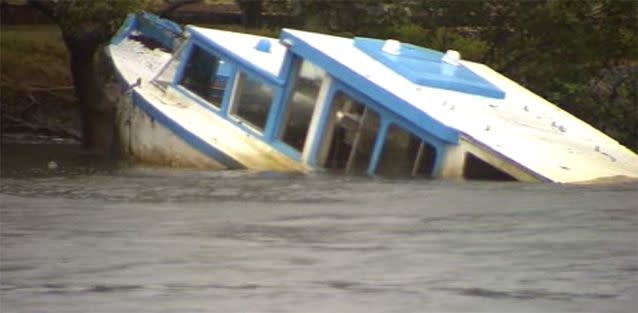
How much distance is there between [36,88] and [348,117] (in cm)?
897

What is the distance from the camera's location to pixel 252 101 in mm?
15117

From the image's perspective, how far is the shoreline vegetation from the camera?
66.6 feet

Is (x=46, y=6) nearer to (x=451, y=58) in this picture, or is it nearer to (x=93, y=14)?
(x=93, y=14)

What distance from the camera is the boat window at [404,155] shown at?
44.2 ft

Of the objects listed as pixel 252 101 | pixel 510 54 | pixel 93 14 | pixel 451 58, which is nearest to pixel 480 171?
pixel 252 101

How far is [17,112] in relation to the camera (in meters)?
21.9

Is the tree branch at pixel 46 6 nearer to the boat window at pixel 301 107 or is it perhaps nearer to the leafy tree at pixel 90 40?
the leafy tree at pixel 90 40

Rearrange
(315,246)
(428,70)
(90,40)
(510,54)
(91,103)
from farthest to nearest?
(510,54), (91,103), (90,40), (428,70), (315,246)

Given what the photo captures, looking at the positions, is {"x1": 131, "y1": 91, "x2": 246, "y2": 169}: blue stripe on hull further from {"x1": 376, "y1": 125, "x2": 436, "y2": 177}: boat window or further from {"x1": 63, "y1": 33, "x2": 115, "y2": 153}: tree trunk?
{"x1": 63, "y1": 33, "x2": 115, "y2": 153}: tree trunk

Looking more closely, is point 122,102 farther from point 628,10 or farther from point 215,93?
point 628,10

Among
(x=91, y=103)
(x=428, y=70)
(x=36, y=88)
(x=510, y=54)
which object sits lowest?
(x=36, y=88)

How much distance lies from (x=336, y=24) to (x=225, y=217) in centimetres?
1104

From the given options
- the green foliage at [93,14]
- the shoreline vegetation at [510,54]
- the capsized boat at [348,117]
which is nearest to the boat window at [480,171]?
the capsized boat at [348,117]

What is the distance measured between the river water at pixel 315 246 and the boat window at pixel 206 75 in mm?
2078
